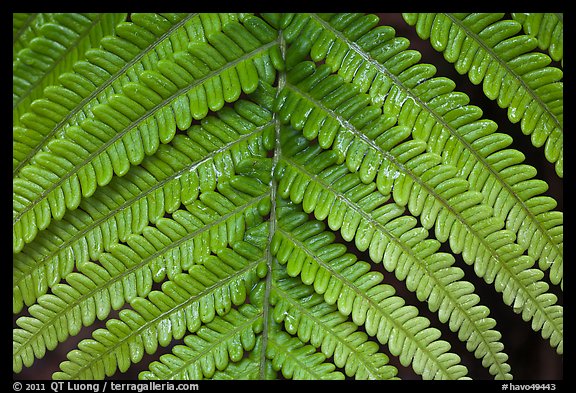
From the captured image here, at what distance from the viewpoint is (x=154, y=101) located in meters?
1.35

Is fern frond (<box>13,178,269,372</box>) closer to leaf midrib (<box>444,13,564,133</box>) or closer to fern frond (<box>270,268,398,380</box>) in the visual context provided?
fern frond (<box>270,268,398,380</box>)

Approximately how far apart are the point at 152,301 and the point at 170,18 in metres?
0.82

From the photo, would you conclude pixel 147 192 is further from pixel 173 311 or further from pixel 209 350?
pixel 209 350

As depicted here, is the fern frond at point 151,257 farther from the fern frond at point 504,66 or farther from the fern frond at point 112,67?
the fern frond at point 504,66

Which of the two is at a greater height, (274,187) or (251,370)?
(274,187)

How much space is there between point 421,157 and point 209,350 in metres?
0.84

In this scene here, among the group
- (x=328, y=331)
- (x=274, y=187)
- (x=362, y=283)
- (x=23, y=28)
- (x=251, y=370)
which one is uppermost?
(x=23, y=28)

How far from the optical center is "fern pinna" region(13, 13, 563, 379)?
1345 millimetres

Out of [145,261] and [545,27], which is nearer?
[545,27]

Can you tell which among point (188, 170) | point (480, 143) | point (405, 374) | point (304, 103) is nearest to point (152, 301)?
point (188, 170)

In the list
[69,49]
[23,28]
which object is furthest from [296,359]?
[23,28]

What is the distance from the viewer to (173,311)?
143 cm

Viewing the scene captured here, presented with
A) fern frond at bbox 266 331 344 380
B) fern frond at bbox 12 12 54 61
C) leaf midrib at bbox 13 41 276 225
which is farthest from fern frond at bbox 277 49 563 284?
fern frond at bbox 12 12 54 61
